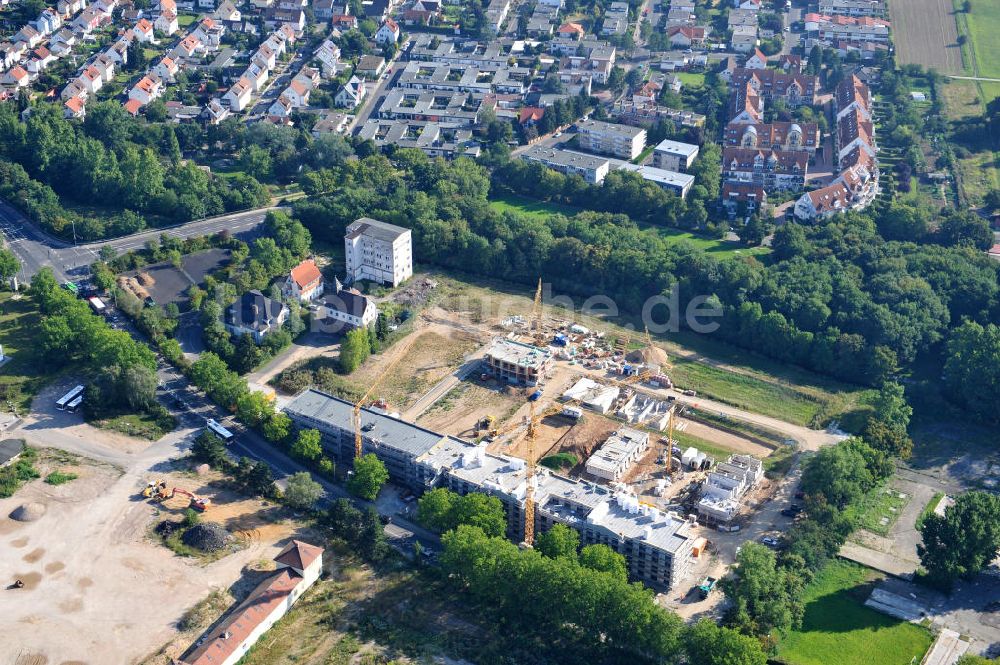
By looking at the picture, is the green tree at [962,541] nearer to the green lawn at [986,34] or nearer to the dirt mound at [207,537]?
the dirt mound at [207,537]

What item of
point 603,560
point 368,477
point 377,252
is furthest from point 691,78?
point 603,560

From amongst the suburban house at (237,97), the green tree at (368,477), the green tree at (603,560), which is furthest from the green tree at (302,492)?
the suburban house at (237,97)

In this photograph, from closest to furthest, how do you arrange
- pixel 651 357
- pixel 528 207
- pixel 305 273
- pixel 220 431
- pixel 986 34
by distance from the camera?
pixel 220 431 → pixel 651 357 → pixel 305 273 → pixel 528 207 → pixel 986 34

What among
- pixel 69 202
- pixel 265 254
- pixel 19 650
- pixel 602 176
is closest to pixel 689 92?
pixel 602 176

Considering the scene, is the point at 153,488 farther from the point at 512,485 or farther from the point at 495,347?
the point at 495,347

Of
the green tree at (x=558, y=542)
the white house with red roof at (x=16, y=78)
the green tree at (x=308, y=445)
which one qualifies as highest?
the white house with red roof at (x=16, y=78)

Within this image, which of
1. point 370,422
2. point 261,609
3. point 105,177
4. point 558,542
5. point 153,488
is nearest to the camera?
point 261,609
